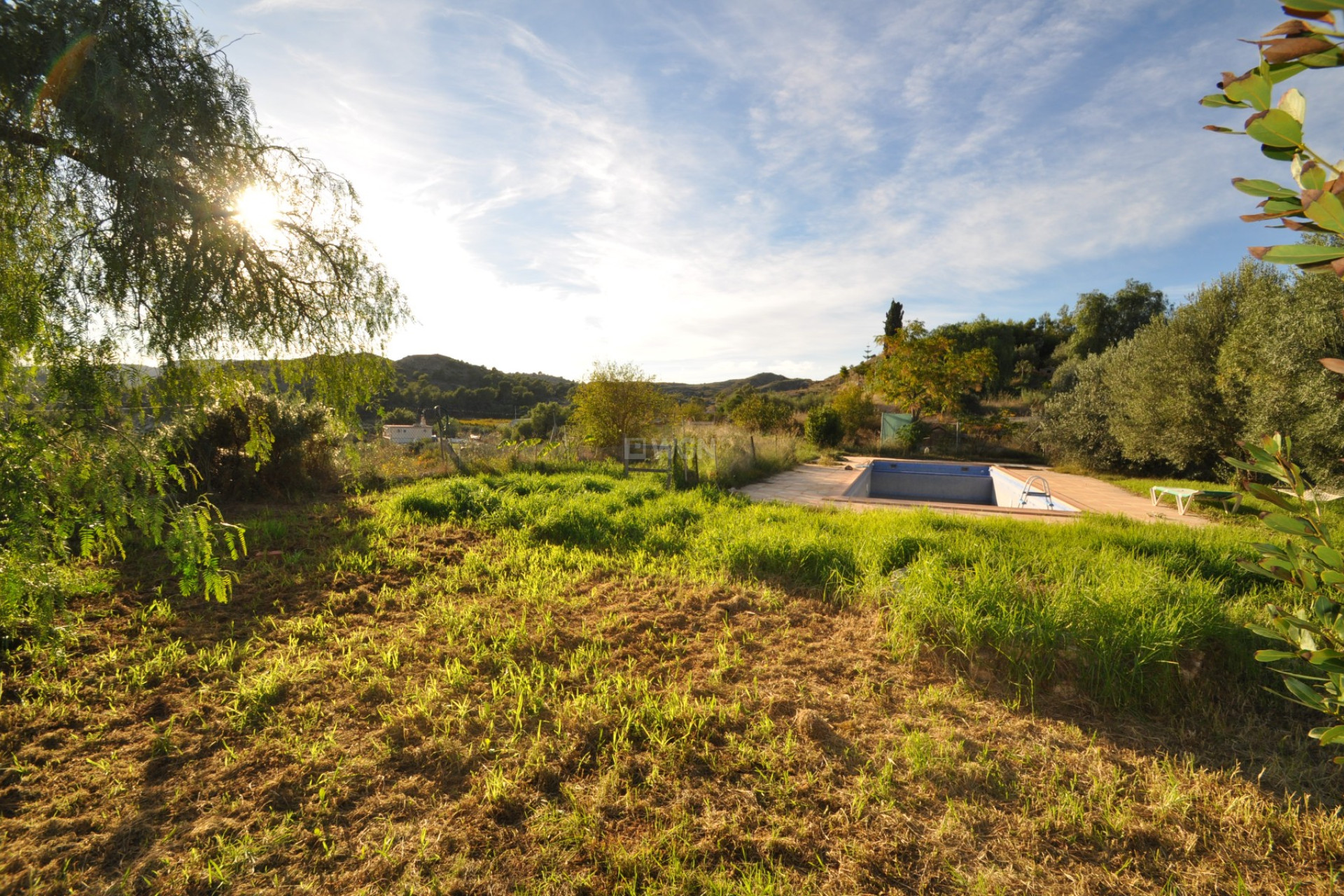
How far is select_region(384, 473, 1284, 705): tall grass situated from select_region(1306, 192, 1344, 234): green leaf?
1.62 meters


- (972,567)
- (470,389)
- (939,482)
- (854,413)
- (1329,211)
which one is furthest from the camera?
(470,389)

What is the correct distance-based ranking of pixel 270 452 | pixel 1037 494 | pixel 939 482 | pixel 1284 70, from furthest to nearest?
1. pixel 939 482
2. pixel 1037 494
3. pixel 270 452
4. pixel 1284 70

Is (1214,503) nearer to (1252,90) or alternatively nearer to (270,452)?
(1252,90)

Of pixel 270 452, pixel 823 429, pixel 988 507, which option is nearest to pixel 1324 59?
pixel 270 452

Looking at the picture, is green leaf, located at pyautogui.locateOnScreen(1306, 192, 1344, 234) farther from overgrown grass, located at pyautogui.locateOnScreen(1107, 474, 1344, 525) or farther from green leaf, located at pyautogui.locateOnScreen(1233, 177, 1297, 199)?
overgrown grass, located at pyautogui.locateOnScreen(1107, 474, 1344, 525)

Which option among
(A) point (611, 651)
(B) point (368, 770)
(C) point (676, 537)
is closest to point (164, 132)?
(B) point (368, 770)

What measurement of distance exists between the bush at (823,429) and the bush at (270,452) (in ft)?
45.8

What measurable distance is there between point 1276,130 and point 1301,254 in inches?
6.8

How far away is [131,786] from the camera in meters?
2.31

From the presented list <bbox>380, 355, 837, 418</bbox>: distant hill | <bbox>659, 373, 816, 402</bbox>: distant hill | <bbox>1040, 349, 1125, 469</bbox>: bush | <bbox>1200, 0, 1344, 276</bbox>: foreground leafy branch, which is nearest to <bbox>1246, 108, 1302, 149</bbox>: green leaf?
<bbox>1200, 0, 1344, 276</bbox>: foreground leafy branch

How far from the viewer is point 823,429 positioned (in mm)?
18438

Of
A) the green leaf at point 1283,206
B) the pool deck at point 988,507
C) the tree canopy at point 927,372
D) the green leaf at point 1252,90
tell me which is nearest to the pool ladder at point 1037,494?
the pool deck at point 988,507

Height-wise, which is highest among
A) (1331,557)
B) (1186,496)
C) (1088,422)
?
(1088,422)

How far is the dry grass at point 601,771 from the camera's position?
1.97m
